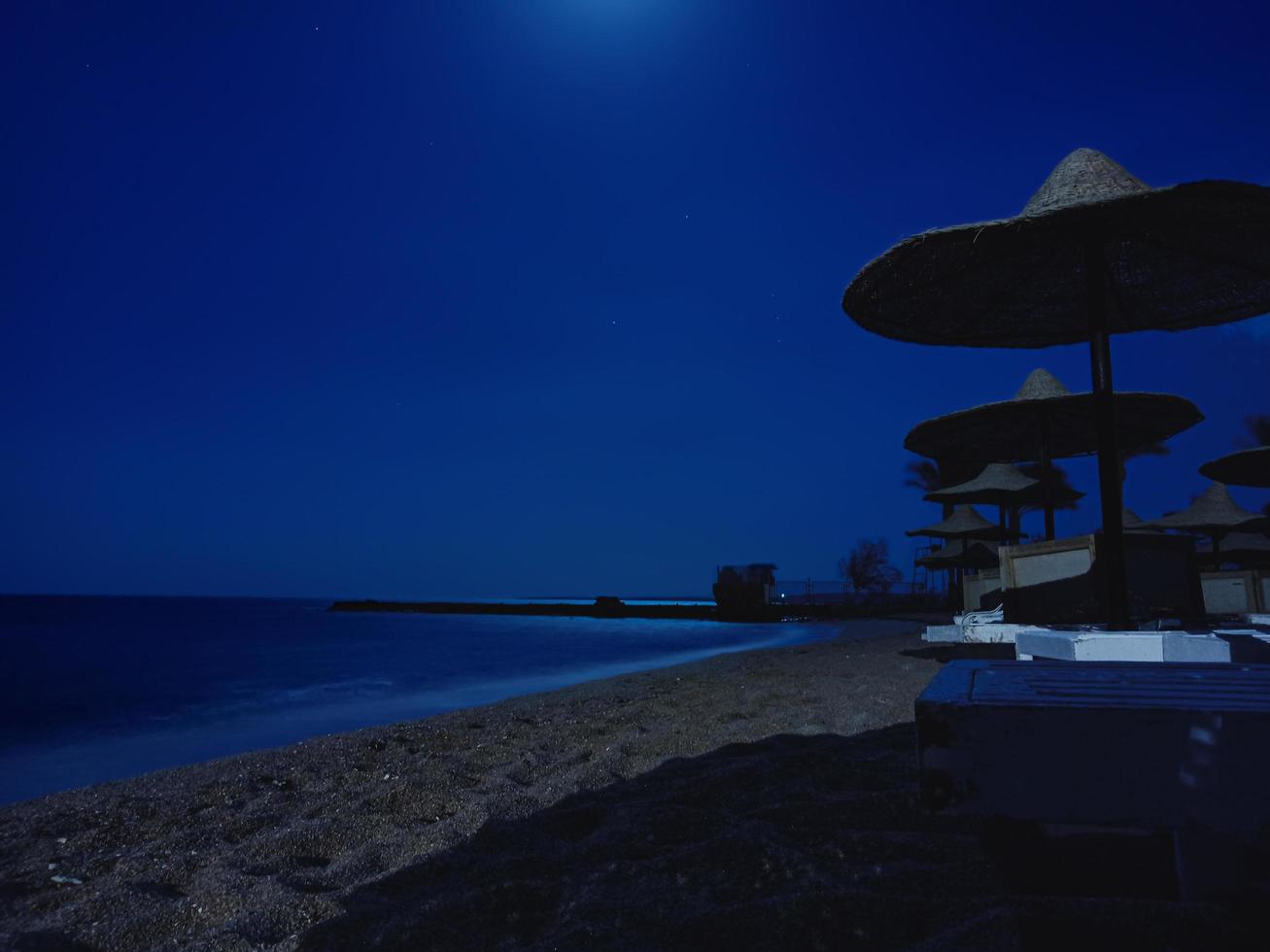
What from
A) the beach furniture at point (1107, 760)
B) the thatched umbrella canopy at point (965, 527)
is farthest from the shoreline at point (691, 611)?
the beach furniture at point (1107, 760)

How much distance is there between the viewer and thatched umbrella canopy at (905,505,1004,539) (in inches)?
742

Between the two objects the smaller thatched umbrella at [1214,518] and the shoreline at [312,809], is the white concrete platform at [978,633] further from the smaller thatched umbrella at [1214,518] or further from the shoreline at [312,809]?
the smaller thatched umbrella at [1214,518]

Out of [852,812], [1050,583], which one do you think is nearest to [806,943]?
[852,812]

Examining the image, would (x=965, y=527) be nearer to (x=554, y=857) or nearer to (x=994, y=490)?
(x=994, y=490)

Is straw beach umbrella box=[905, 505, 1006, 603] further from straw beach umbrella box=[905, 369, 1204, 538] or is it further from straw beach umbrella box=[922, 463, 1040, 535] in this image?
straw beach umbrella box=[905, 369, 1204, 538]

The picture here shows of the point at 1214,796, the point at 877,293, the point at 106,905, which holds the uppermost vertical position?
the point at 877,293

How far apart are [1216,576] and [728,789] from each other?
883 cm

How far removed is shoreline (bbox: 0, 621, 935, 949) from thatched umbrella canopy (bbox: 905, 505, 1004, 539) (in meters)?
13.5

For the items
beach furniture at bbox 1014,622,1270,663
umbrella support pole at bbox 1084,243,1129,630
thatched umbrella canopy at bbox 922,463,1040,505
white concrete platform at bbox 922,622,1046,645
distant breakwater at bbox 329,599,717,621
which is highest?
thatched umbrella canopy at bbox 922,463,1040,505

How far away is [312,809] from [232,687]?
1597 centimetres

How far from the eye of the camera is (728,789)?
3361 millimetres

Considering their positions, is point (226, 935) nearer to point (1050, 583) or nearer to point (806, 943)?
point (806, 943)

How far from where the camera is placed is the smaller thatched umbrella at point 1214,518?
587 inches

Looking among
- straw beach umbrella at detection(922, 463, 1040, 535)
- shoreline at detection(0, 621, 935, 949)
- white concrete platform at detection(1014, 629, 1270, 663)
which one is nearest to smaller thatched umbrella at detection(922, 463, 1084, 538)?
straw beach umbrella at detection(922, 463, 1040, 535)
